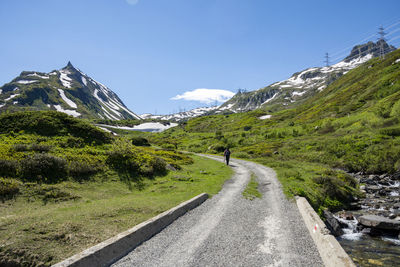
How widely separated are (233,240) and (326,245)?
3703mm

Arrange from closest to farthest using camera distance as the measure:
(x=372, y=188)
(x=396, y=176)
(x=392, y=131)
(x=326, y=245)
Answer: (x=326, y=245) < (x=372, y=188) < (x=396, y=176) < (x=392, y=131)

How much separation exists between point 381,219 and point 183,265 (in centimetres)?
1484

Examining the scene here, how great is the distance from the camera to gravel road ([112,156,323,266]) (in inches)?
319

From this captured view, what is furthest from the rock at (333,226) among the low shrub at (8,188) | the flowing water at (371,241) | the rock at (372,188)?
the low shrub at (8,188)

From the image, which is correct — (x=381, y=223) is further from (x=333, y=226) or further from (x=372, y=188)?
(x=372, y=188)

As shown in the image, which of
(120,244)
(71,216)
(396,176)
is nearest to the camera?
(120,244)

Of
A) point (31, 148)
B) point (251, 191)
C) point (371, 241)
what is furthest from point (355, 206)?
point (31, 148)

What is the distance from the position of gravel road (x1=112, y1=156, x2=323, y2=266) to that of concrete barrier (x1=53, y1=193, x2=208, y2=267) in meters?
0.29

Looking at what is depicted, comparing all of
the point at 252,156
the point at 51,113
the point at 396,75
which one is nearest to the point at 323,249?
the point at 51,113

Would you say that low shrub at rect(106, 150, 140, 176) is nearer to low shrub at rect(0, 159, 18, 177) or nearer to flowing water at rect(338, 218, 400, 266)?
low shrub at rect(0, 159, 18, 177)

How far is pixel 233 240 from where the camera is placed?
9.86 meters

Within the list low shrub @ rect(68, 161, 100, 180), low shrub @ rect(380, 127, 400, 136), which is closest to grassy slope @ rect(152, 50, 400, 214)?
low shrub @ rect(380, 127, 400, 136)

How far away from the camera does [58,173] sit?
603 inches

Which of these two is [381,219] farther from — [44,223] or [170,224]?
[44,223]
